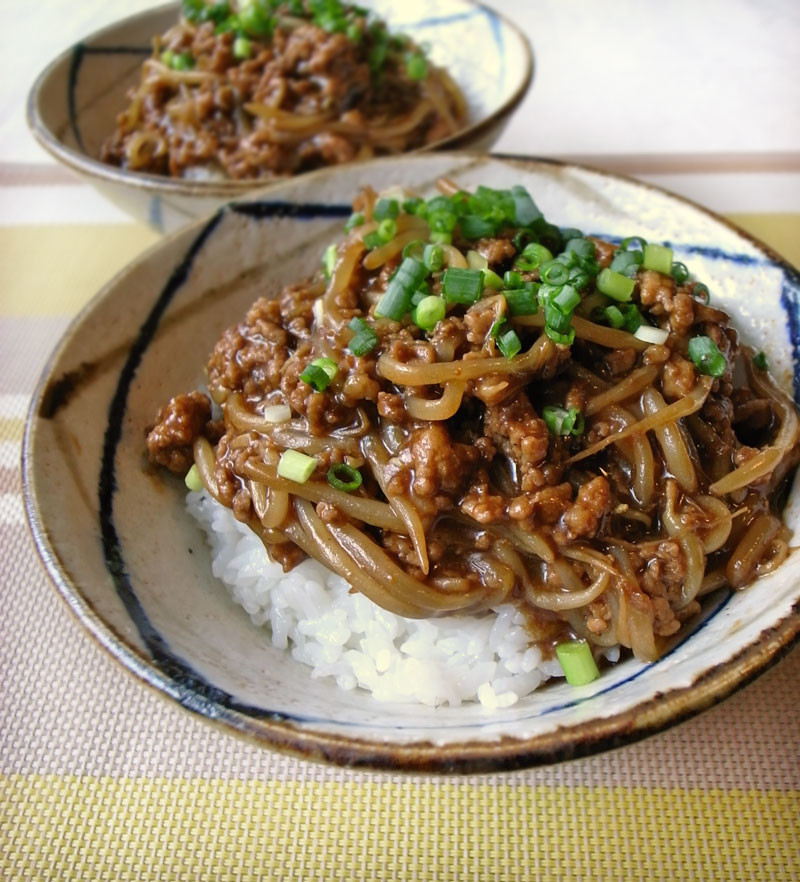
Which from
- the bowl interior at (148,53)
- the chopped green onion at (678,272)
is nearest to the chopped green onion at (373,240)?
the chopped green onion at (678,272)

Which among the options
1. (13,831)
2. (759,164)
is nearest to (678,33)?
(759,164)

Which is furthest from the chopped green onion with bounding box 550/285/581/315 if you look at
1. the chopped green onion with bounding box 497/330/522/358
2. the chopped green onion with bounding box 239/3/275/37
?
the chopped green onion with bounding box 239/3/275/37

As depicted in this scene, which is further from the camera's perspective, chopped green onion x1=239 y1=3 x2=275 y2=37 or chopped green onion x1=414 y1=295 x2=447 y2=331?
chopped green onion x1=239 y1=3 x2=275 y2=37

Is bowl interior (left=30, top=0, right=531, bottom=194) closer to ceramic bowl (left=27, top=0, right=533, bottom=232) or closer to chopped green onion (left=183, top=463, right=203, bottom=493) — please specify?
ceramic bowl (left=27, top=0, right=533, bottom=232)

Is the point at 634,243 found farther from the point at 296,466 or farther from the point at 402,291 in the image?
the point at 296,466

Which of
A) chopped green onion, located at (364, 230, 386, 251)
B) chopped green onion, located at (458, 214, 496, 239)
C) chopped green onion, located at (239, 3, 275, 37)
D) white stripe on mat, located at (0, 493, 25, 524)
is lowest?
white stripe on mat, located at (0, 493, 25, 524)
